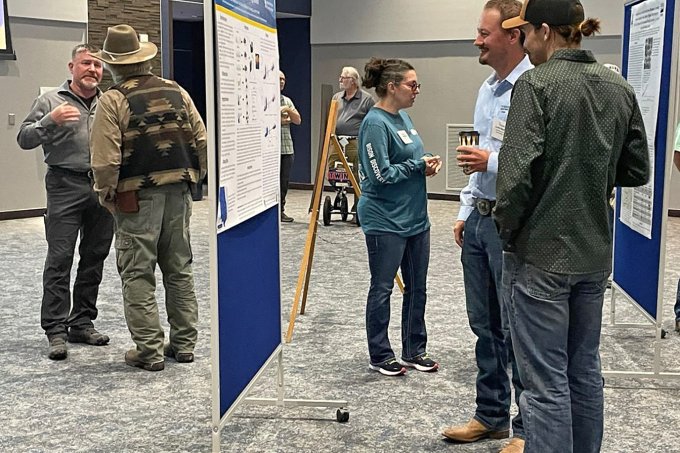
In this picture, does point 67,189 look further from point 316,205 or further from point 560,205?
point 560,205

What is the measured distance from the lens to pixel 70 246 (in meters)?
4.30

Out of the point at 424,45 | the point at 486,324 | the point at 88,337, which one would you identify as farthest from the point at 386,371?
the point at 424,45

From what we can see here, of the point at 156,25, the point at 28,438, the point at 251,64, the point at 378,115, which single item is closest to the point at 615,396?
the point at 378,115

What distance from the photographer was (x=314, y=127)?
11.8 m

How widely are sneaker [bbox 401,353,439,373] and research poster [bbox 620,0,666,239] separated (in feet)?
3.78

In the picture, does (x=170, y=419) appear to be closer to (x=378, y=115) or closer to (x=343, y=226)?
(x=378, y=115)

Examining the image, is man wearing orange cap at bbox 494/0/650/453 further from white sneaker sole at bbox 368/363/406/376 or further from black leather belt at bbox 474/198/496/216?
white sneaker sole at bbox 368/363/406/376

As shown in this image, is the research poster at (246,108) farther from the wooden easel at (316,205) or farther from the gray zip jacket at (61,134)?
the gray zip jacket at (61,134)

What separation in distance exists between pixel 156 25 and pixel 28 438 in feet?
25.0

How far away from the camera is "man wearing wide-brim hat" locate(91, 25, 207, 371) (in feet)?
12.3

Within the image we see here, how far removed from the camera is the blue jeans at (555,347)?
2.25 metres

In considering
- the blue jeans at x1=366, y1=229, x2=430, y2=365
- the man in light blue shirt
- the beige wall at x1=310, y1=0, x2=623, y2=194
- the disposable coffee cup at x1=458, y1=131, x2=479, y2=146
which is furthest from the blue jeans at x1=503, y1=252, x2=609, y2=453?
the beige wall at x1=310, y1=0, x2=623, y2=194

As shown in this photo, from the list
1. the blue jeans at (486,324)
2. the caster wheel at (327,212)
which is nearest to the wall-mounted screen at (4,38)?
the caster wheel at (327,212)

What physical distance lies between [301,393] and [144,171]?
1.22 m
